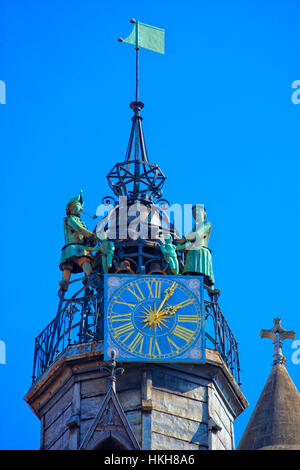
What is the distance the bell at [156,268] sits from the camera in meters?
69.8

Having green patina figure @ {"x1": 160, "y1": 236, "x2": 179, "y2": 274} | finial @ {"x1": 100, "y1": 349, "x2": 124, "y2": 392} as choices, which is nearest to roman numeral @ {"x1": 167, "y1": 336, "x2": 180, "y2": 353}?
finial @ {"x1": 100, "y1": 349, "x2": 124, "y2": 392}

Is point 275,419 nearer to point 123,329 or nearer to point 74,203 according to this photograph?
point 123,329

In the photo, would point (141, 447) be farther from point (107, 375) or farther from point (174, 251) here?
point (174, 251)

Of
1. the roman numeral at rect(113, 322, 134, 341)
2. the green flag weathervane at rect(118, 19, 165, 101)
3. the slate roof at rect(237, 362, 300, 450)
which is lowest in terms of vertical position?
the slate roof at rect(237, 362, 300, 450)

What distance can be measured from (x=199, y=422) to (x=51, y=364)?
450cm

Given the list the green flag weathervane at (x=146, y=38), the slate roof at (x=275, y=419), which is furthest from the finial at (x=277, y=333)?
the green flag weathervane at (x=146, y=38)

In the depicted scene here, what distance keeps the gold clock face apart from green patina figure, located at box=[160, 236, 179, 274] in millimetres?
1263

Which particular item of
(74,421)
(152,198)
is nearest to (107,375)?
(74,421)

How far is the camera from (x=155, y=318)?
67438 mm

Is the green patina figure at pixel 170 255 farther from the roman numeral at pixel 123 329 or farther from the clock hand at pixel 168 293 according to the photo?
the roman numeral at pixel 123 329

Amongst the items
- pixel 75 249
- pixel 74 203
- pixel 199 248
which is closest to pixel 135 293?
pixel 75 249

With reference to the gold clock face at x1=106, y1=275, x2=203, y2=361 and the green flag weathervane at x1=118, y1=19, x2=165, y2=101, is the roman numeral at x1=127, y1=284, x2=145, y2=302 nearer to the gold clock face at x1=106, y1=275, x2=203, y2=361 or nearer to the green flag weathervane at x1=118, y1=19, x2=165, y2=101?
the gold clock face at x1=106, y1=275, x2=203, y2=361

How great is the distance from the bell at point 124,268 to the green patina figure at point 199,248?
5.20 ft

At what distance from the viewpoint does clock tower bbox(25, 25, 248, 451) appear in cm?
6662
